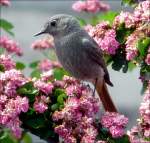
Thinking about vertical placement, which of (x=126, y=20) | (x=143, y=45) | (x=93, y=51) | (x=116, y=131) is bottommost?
(x=116, y=131)

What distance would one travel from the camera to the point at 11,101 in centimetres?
438

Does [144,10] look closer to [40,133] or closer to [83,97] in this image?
[83,97]

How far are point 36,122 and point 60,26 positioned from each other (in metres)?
1.09

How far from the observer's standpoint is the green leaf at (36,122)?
449 centimetres

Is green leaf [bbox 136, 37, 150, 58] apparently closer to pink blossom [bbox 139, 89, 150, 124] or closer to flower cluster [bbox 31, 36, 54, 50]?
pink blossom [bbox 139, 89, 150, 124]

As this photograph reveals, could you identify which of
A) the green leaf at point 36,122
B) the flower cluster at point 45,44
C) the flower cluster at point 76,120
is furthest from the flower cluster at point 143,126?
the flower cluster at point 45,44

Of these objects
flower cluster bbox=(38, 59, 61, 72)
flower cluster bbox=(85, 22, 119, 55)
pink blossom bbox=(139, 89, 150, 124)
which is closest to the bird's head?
flower cluster bbox=(85, 22, 119, 55)

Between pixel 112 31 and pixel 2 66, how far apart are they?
2.35 feet

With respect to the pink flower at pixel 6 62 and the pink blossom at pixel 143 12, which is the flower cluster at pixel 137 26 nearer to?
the pink blossom at pixel 143 12

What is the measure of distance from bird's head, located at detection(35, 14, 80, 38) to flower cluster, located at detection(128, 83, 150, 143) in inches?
44.5

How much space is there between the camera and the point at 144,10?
432 cm

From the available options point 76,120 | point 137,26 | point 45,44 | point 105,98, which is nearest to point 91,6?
point 45,44

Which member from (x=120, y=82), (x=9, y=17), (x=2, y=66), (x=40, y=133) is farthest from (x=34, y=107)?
(x=9, y=17)

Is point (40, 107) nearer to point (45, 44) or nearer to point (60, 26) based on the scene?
point (60, 26)
